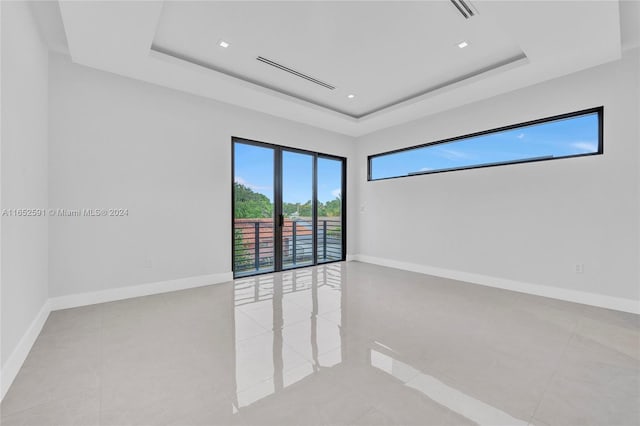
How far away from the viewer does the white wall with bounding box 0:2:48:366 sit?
1919mm

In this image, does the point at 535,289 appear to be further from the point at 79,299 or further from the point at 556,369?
the point at 79,299

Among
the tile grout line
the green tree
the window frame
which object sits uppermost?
the window frame

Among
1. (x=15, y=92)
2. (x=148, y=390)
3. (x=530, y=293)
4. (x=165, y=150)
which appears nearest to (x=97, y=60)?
(x=165, y=150)

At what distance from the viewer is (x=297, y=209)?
552 cm

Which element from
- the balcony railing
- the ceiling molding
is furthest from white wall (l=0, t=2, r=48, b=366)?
the balcony railing

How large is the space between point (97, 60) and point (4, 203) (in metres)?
2.24

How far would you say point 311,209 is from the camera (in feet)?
19.0

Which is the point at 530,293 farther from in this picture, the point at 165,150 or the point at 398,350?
the point at 165,150

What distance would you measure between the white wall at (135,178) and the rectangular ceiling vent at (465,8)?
10.9ft

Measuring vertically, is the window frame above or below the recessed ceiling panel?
below

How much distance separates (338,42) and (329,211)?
354 cm

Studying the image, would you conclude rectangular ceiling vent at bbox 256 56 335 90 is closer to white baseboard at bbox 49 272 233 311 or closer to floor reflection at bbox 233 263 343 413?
floor reflection at bbox 233 263 343 413

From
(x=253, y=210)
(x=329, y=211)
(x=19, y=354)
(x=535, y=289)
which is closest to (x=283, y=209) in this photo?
(x=253, y=210)

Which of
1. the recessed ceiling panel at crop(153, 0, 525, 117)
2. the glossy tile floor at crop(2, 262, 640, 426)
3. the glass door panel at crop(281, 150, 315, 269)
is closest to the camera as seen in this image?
the glossy tile floor at crop(2, 262, 640, 426)
